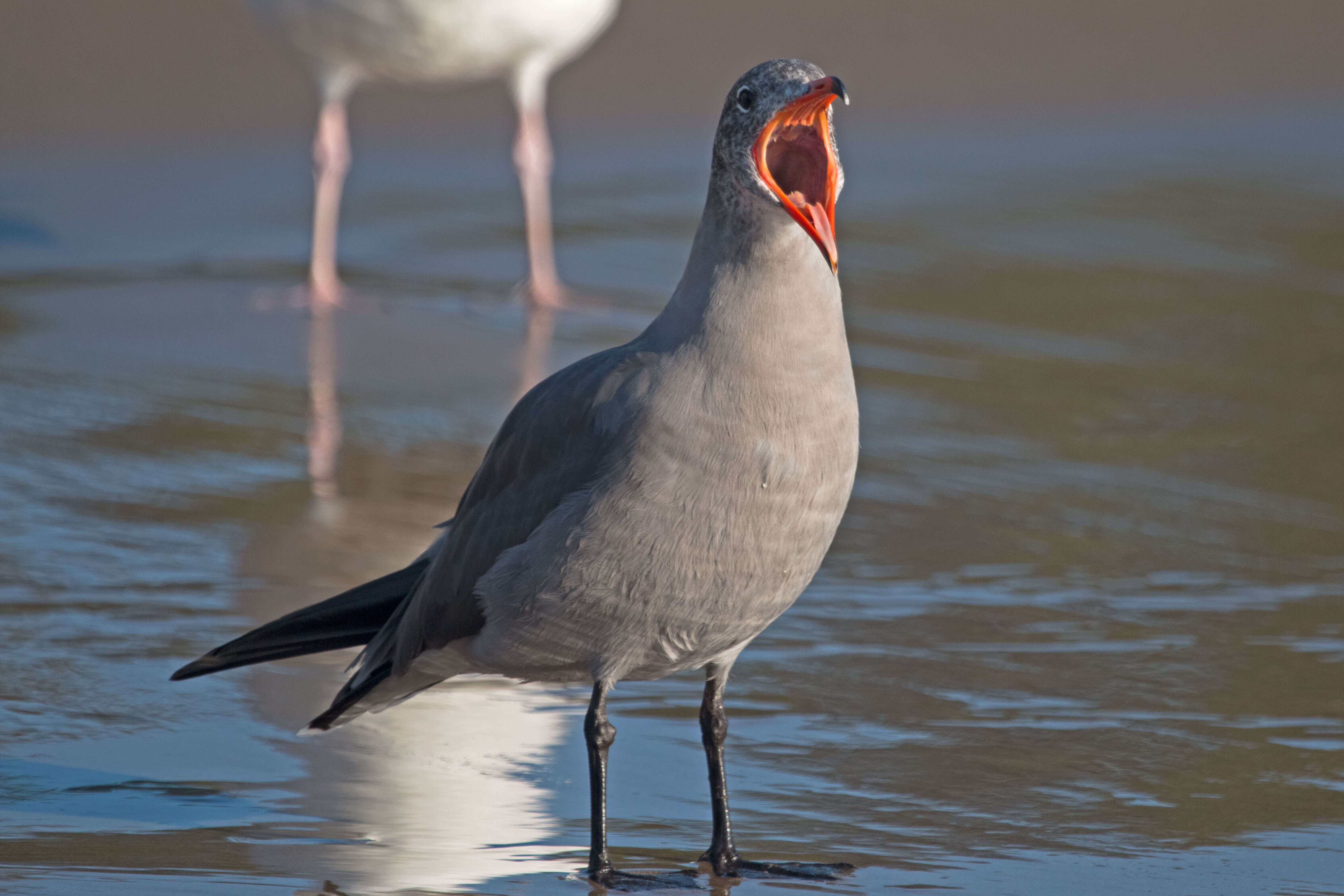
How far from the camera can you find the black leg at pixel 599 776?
3.66 m

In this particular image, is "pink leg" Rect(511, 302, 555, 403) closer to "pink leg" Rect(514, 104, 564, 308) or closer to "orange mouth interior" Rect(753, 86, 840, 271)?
"pink leg" Rect(514, 104, 564, 308)

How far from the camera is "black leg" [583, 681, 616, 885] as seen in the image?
366 centimetres

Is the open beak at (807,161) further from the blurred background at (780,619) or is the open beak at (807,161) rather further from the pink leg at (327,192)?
the pink leg at (327,192)

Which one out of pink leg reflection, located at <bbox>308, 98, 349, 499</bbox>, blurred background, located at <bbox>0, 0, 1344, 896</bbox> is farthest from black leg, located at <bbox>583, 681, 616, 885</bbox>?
pink leg reflection, located at <bbox>308, 98, 349, 499</bbox>

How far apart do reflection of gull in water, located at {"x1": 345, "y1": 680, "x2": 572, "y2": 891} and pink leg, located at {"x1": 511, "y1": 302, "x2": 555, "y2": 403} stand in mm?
2737

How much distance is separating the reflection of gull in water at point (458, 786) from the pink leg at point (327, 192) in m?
4.34

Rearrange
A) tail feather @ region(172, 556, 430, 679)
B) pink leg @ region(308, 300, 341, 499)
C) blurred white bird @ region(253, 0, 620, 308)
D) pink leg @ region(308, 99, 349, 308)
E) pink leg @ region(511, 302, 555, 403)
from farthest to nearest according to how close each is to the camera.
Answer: blurred white bird @ region(253, 0, 620, 308), pink leg @ region(308, 99, 349, 308), pink leg @ region(511, 302, 555, 403), pink leg @ region(308, 300, 341, 499), tail feather @ region(172, 556, 430, 679)

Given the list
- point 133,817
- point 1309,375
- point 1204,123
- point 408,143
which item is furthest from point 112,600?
point 1204,123

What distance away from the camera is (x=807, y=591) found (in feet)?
18.3

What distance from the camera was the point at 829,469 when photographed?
3.71 meters

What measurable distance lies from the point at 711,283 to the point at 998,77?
42.3 ft

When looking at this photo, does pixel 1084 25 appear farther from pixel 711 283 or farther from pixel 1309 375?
pixel 711 283

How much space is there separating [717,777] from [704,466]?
0.68m

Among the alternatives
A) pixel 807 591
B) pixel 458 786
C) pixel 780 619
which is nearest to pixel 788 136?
pixel 458 786
